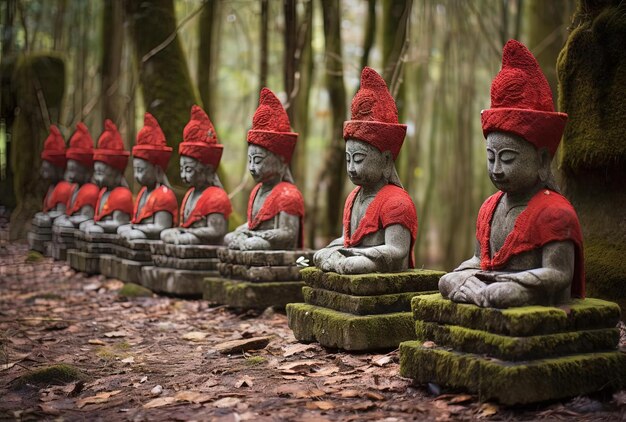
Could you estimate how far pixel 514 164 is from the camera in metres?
4.64

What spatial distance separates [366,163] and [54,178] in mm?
8902

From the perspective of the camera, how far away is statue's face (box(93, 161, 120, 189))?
1105 centimetres

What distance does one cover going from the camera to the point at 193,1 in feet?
59.0

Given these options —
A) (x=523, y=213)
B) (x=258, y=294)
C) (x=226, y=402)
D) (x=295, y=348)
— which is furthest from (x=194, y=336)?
(x=523, y=213)

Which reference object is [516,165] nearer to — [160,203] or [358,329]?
[358,329]

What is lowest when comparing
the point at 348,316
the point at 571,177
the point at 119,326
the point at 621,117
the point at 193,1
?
the point at 119,326

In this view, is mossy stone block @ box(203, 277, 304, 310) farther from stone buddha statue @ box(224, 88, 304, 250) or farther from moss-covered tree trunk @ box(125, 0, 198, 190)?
moss-covered tree trunk @ box(125, 0, 198, 190)

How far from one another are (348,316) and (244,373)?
2.84ft

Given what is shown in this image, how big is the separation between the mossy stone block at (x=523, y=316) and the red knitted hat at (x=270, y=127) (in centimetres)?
326

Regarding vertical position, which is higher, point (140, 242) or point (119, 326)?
point (140, 242)

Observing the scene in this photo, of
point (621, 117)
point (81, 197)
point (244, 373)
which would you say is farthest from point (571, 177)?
point (81, 197)

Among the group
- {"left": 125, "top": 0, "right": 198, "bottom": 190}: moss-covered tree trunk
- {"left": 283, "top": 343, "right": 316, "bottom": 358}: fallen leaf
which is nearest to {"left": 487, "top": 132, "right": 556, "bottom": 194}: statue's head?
{"left": 283, "top": 343, "right": 316, "bottom": 358}: fallen leaf

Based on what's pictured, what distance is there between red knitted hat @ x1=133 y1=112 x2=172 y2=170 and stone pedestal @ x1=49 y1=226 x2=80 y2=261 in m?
2.93

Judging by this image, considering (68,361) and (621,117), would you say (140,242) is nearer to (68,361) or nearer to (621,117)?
(68,361)
